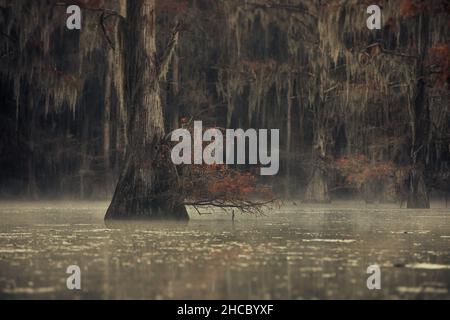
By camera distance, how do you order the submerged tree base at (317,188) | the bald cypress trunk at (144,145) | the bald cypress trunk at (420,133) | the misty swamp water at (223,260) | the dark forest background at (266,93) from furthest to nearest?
the submerged tree base at (317,188) → the dark forest background at (266,93) → the bald cypress trunk at (420,133) → the bald cypress trunk at (144,145) → the misty swamp water at (223,260)

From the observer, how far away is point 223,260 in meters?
11.1

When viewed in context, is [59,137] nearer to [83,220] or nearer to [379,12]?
[379,12]

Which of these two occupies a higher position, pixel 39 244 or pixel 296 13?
pixel 296 13

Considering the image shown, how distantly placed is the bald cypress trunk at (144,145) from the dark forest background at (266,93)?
16.0 feet

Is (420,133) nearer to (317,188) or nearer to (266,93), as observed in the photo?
(317,188)

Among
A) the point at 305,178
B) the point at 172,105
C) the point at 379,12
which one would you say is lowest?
the point at 305,178

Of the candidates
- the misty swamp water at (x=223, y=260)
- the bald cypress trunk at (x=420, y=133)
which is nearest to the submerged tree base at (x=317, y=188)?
the bald cypress trunk at (x=420, y=133)

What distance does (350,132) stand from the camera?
31.6 meters

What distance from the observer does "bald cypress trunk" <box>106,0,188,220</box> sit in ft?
62.7

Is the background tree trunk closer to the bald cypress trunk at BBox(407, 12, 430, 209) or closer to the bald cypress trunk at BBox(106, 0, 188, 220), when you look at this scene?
the bald cypress trunk at BBox(407, 12, 430, 209)

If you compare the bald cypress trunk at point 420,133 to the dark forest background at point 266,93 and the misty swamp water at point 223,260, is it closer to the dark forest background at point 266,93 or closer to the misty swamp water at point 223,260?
the dark forest background at point 266,93

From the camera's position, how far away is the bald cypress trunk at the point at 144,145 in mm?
19109
